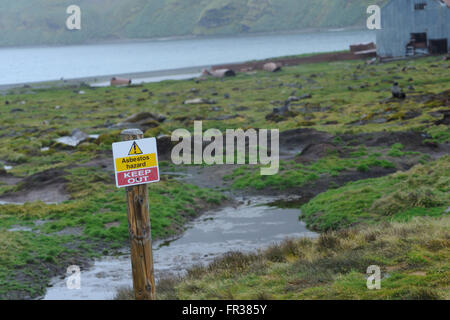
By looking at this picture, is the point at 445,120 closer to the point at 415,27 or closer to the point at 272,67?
the point at 415,27

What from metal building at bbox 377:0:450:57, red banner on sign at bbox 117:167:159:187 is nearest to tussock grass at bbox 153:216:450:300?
red banner on sign at bbox 117:167:159:187

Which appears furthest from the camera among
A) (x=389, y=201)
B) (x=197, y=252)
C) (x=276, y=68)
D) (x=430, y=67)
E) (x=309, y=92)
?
(x=276, y=68)

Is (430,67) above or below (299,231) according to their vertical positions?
above

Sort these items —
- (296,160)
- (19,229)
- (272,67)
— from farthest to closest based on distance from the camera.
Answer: (272,67) < (296,160) < (19,229)

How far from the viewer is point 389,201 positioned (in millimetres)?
19500

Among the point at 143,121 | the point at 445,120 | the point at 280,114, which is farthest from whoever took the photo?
the point at 143,121

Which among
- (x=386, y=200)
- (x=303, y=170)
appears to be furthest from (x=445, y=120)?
(x=386, y=200)

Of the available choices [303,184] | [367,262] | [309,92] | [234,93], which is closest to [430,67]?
[309,92]

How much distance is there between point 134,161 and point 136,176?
0.75 ft

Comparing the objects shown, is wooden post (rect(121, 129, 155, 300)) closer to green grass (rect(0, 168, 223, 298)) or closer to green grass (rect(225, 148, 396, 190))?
green grass (rect(0, 168, 223, 298))

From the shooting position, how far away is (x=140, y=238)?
9.04 m

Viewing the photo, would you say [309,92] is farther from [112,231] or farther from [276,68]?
[112,231]

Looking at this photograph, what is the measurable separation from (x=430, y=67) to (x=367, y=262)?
188ft

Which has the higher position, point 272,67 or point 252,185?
point 272,67
